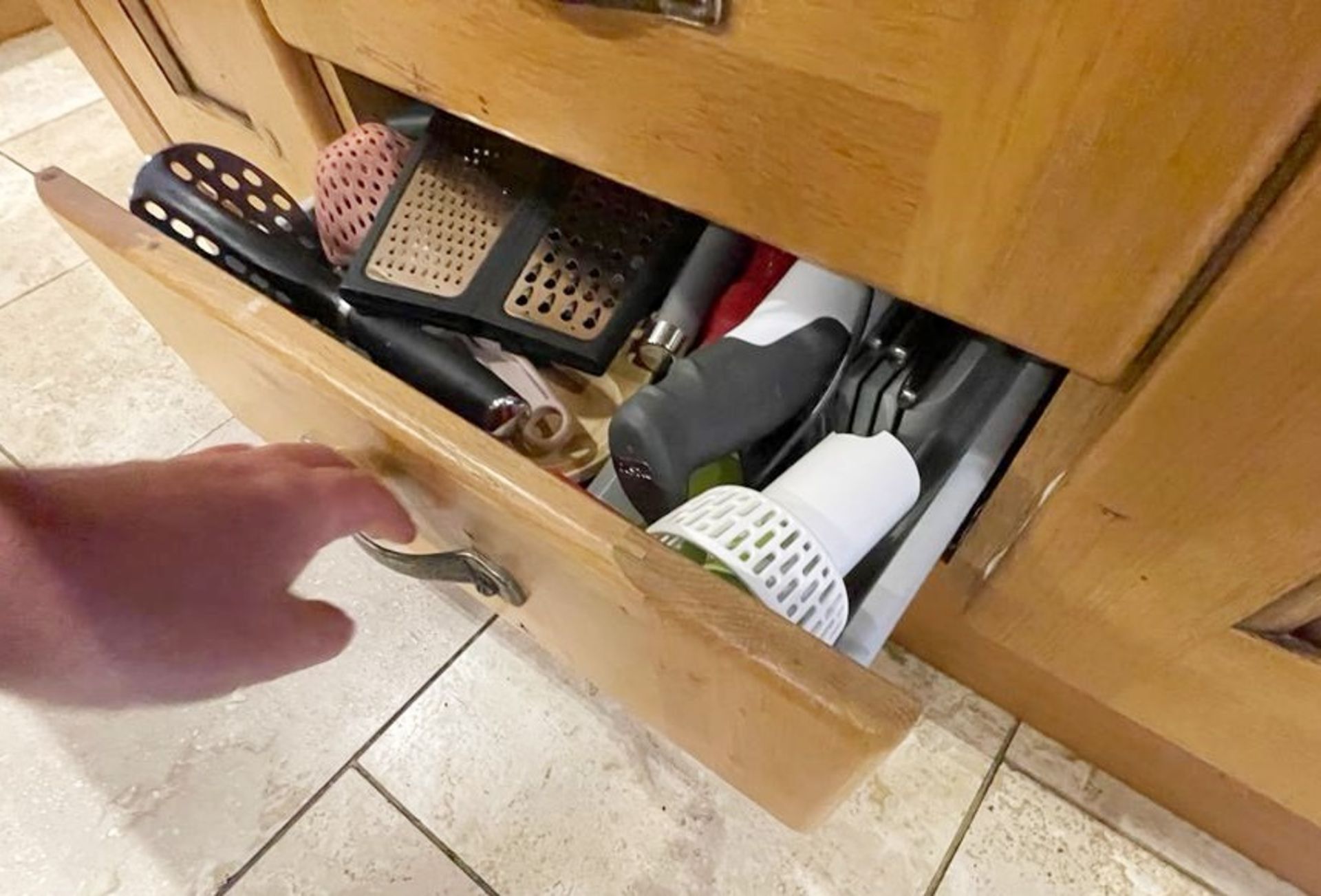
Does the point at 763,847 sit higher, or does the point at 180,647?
the point at 180,647

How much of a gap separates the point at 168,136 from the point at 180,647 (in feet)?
2.16

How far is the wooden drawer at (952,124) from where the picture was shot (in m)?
0.21

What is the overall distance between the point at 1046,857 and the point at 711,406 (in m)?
0.42

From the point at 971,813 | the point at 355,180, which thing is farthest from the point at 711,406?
the point at 971,813

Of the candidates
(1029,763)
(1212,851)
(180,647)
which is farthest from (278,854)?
(1212,851)

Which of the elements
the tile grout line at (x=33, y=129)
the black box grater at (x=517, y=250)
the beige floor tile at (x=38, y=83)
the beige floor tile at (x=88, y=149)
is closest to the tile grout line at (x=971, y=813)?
the black box grater at (x=517, y=250)

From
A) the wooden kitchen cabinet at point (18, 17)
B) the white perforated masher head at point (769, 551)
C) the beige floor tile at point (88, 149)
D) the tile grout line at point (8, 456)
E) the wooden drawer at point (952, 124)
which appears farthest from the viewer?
the wooden kitchen cabinet at point (18, 17)

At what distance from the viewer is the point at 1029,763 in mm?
610

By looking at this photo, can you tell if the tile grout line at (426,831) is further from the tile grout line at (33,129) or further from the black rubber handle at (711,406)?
the tile grout line at (33,129)

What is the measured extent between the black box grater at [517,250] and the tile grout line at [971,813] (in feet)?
1.31

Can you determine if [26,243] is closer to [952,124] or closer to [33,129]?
[33,129]

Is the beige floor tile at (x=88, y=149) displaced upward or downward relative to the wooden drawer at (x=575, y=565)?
downward

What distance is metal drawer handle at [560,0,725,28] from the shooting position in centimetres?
28

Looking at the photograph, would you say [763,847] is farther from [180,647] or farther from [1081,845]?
[180,647]
